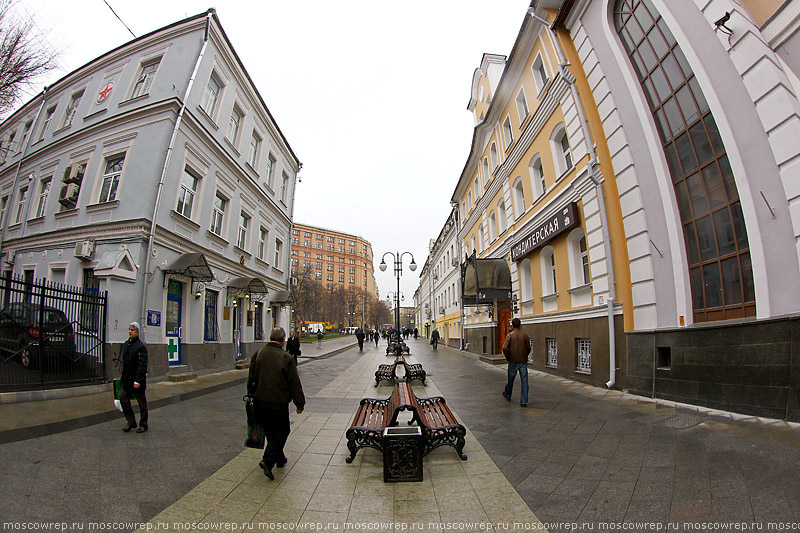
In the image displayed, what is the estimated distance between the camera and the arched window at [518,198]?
15.2 meters

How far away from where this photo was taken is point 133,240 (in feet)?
33.8

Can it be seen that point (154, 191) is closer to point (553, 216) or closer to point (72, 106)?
point (72, 106)

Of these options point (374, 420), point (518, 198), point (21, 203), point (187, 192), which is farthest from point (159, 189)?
point (518, 198)

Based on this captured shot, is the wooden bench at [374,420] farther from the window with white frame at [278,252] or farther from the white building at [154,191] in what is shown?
the window with white frame at [278,252]

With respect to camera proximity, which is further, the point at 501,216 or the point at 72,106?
the point at 501,216

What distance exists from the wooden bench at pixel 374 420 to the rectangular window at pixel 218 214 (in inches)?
460

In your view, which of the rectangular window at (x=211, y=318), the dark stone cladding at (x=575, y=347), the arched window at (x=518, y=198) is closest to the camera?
the dark stone cladding at (x=575, y=347)

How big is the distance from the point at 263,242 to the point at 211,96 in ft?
24.6

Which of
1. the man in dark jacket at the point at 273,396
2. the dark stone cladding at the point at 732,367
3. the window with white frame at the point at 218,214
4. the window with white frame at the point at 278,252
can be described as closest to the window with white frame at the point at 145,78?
the window with white frame at the point at 218,214

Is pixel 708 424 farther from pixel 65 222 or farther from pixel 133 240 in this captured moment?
pixel 65 222

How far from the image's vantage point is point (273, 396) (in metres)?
3.86

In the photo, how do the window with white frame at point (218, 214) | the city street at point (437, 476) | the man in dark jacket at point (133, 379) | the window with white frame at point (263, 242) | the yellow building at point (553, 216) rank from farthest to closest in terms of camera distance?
the window with white frame at point (263, 242) → the window with white frame at point (218, 214) → the yellow building at point (553, 216) → the man in dark jacket at point (133, 379) → the city street at point (437, 476)

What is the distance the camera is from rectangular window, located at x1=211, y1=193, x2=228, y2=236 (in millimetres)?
14305

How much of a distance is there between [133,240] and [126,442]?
24.4 feet
